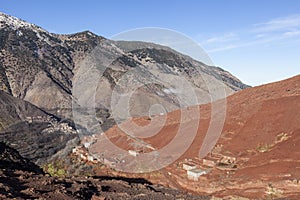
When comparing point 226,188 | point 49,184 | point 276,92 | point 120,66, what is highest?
point 120,66

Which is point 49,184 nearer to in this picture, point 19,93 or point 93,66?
point 93,66

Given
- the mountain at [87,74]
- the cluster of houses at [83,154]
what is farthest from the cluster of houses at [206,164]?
the mountain at [87,74]

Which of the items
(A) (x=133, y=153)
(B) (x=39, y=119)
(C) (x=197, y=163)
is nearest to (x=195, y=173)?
(C) (x=197, y=163)

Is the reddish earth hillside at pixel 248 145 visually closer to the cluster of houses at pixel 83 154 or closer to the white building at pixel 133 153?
the cluster of houses at pixel 83 154

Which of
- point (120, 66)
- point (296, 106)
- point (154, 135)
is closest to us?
point (296, 106)

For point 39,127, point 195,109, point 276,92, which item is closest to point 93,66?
point 39,127

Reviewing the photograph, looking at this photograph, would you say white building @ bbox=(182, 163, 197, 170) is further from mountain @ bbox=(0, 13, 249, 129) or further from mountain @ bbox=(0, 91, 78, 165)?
mountain @ bbox=(0, 13, 249, 129)

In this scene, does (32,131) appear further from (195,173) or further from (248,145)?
(195,173)
